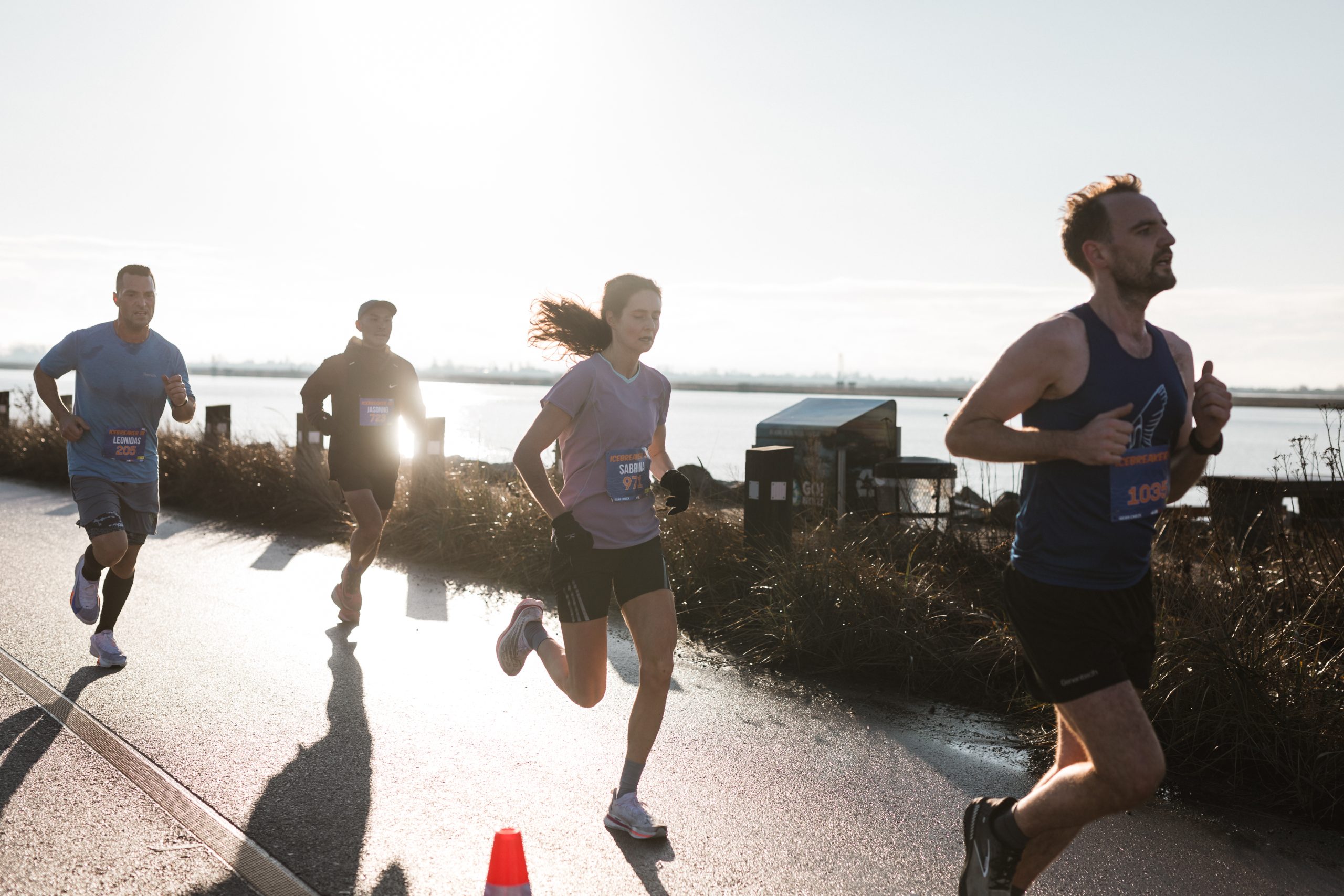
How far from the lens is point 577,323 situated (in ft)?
14.8

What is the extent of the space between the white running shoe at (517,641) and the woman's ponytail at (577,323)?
1086mm

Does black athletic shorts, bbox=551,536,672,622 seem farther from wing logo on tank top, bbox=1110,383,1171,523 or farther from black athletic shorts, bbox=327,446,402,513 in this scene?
black athletic shorts, bbox=327,446,402,513

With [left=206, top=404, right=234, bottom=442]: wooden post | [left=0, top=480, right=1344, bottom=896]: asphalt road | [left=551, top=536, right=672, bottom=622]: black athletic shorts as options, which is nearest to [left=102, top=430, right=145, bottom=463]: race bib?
[left=0, top=480, right=1344, bottom=896]: asphalt road

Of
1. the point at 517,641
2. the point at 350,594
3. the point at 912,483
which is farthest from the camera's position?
the point at 912,483

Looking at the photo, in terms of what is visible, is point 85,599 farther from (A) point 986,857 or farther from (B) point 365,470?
(A) point 986,857

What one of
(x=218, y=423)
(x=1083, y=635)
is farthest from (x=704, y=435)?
(x=1083, y=635)

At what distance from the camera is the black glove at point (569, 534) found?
3973 millimetres

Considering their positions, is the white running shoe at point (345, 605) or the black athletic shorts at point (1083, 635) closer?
the black athletic shorts at point (1083, 635)

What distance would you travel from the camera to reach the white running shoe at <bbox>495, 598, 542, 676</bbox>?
478cm

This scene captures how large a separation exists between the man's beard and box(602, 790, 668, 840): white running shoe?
2361 millimetres

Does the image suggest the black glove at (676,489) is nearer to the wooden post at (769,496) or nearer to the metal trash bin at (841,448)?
the wooden post at (769,496)

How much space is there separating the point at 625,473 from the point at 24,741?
287 centimetres

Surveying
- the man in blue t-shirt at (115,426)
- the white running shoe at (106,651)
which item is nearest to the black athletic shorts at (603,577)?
the man in blue t-shirt at (115,426)

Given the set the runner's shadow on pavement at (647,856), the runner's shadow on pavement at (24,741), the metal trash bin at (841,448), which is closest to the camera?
the runner's shadow on pavement at (647,856)
